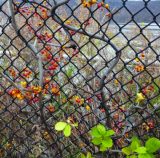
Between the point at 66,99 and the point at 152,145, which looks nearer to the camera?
the point at 152,145

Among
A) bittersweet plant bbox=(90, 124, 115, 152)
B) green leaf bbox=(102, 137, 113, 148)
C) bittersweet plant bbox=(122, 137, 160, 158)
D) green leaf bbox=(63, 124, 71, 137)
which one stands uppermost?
green leaf bbox=(63, 124, 71, 137)

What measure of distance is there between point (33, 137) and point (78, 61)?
73 cm

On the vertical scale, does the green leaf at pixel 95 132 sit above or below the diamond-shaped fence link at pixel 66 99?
below

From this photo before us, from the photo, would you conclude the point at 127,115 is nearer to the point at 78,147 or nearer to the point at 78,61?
the point at 78,147

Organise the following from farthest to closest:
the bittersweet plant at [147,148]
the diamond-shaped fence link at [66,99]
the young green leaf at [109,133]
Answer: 1. the diamond-shaped fence link at [66,99]
2. the young green leaf at [109,133]
3. the bittersweet plant at [147,148]

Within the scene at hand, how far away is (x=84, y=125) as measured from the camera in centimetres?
275

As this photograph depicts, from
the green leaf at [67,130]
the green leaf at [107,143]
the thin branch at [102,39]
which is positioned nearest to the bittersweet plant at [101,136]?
the green leaf at [107,143]

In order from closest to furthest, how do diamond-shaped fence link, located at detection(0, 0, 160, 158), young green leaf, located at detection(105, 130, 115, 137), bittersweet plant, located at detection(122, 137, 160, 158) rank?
bittersweet plant, located at detection(122, 137, 160, 158) < young green leaf, located at detection(105, 130, 115, 137) < diamond-shaped fence link, located at detection(0, 0, 160, 158)

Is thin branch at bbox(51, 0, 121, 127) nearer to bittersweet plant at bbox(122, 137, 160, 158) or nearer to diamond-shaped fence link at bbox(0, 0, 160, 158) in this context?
diamond-shaped fence link at bbox(0, 0, 160, 158)

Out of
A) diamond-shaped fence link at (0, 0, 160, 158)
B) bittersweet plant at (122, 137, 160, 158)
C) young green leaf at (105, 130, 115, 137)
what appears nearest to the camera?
bittersweet plant at (122, 137, 160, 158)

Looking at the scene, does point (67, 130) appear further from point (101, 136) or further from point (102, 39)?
point (102, 39)

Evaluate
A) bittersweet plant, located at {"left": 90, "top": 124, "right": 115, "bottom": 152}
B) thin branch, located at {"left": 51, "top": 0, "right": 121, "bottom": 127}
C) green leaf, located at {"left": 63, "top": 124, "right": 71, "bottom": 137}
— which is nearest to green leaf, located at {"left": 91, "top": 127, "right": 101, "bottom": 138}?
bittersweet plant, located at {"left": 90, "top": 124, "right": 115, "bottom": 152}

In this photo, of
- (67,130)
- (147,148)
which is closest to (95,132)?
(67,130)

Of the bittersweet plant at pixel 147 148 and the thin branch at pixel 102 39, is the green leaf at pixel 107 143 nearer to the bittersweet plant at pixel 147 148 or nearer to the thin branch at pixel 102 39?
the bittersweet plant at pixel 147 148
